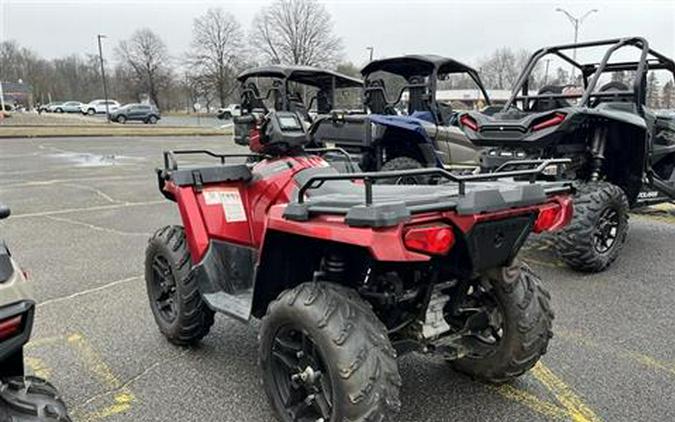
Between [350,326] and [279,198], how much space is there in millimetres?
1168

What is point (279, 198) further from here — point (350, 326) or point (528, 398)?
point (528, 398)

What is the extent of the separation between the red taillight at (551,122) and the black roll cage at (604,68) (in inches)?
21.8

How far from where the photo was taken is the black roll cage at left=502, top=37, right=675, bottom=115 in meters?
5.91

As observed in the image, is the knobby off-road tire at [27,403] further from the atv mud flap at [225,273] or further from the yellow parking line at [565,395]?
the yellow parking line at [565,395]

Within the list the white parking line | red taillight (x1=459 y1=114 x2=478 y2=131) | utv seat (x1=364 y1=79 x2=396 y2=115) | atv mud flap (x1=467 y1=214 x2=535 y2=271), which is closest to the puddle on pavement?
the white parking line

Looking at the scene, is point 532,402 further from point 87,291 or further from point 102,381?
point 87,291

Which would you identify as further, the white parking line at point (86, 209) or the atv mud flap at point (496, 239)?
the white parking line at point (86, 209)

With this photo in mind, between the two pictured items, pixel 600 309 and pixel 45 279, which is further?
pixel 45 279

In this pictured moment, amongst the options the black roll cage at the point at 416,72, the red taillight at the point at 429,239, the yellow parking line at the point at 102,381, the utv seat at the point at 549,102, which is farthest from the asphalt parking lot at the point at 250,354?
the black roll cage at the point at 416,72

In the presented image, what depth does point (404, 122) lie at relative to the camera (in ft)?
25.3

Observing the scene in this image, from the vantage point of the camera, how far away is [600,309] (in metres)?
4.43

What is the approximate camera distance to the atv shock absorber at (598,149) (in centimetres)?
557

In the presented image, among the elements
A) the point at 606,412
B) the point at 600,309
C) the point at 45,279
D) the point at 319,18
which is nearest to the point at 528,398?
the point at 606,412

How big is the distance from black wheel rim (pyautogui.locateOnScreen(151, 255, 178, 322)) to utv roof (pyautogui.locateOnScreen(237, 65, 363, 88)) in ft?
19.1
